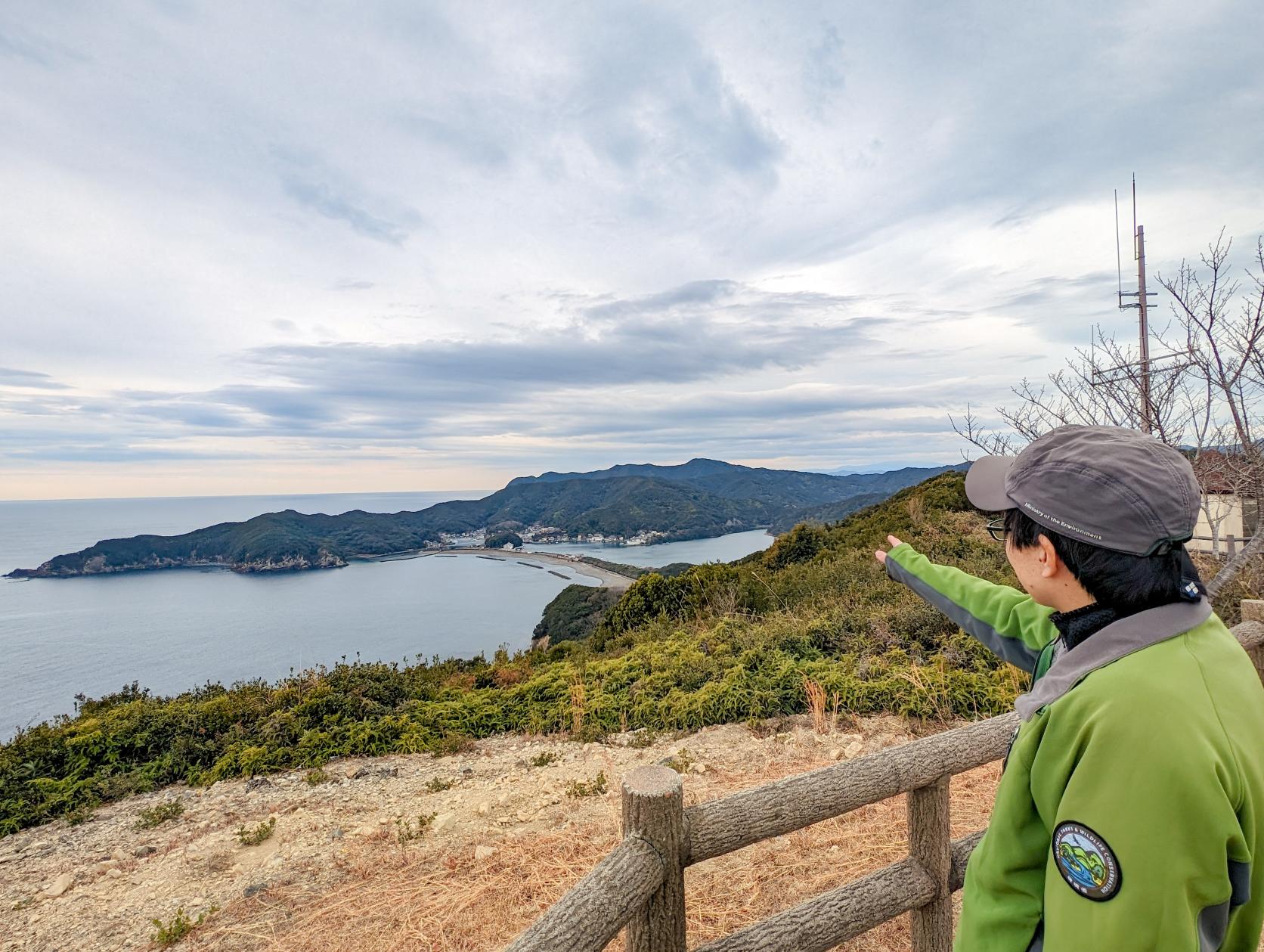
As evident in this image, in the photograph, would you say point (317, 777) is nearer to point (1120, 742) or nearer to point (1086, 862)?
point (1086, 862)

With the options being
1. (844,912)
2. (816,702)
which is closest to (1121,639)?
(844,912)

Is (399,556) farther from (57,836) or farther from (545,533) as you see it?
(57,836)

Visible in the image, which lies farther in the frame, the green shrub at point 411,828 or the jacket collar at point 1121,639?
the green shrub at point 411,828

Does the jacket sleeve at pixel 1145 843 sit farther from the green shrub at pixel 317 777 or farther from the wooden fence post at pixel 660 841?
the green shrub at pixel 317 777

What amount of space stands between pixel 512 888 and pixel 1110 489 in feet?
11.8

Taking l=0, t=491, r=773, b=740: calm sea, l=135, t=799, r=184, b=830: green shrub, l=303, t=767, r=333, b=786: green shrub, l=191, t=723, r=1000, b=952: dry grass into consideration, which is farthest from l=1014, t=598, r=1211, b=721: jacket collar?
l=0, t=491, r=773, b=740: calm sea

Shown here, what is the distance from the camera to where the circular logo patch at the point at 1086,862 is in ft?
2.76

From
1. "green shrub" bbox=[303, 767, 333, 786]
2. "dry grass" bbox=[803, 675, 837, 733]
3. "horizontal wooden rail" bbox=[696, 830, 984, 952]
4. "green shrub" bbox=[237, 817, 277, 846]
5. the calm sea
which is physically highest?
"horizontal wooden rail" bbox=[696, 830, 984, 952]

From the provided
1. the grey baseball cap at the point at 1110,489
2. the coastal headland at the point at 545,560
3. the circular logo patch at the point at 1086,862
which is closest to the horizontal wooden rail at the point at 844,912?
the circular logo patch at the point at 1086,862

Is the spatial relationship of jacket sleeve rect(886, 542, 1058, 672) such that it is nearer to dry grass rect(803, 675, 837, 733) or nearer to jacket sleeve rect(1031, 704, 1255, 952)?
jacket sleeve rect(1031, 704, 1255, 952)

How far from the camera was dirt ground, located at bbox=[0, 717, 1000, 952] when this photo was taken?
3.18 m

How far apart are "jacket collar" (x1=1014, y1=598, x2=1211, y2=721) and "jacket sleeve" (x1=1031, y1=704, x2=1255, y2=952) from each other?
14cm

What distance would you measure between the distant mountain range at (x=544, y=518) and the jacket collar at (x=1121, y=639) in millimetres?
39579

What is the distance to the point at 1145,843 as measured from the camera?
0.81 metres
